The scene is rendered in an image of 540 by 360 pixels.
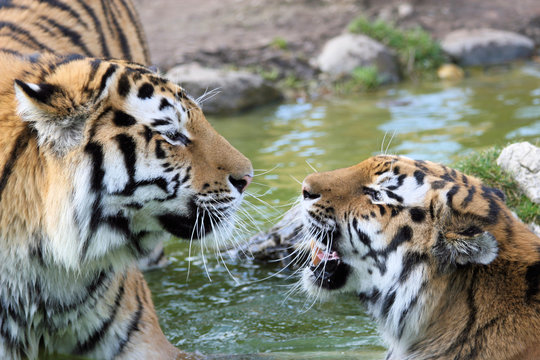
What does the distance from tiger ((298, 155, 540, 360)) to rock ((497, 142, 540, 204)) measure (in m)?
1.39

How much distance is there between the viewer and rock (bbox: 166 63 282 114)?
24.0ft

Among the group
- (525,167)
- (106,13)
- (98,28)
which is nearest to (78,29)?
(98,28)

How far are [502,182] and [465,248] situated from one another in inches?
74.7

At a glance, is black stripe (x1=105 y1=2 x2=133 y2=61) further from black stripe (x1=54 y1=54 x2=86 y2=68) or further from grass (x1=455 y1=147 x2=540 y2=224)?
grass (x1=455 y1=147 x2=540 y2=224)

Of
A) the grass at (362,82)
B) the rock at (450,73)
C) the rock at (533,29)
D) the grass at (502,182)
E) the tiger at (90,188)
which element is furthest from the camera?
the rock at (533,29)

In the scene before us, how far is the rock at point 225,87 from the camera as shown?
7.32m

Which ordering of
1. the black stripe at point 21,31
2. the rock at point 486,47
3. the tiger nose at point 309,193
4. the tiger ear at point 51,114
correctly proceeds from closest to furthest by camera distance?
the tiger ear at point 51,114
the tiger nose at point 309,193
the black stripe at point 21,31
the rock at point 486,47

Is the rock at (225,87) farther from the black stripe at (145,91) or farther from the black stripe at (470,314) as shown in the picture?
the black stripe at (470,314)

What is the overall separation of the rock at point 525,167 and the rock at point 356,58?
436cm

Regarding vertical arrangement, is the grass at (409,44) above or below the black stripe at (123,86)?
below

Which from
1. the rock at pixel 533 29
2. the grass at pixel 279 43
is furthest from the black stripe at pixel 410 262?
the rock at pixel 533 29

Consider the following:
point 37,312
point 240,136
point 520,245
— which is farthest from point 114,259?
point 240,136

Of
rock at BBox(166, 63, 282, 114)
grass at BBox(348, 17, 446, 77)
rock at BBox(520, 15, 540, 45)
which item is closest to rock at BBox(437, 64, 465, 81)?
grass at BBox(348, 17, 446, 77)

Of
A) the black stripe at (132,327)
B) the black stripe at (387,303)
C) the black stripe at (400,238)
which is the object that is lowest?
the black stripe at (132,327)
